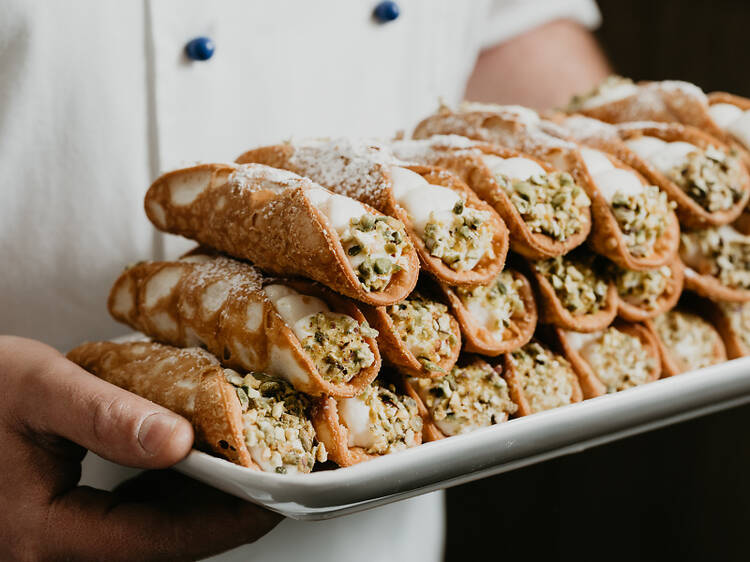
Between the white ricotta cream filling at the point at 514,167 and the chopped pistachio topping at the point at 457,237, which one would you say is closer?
the chopped pistachio topping at the point at 457,237

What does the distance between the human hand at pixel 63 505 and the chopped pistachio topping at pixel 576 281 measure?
0.39 metres

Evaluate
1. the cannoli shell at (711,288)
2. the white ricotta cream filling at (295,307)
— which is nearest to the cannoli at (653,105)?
the cannoli shell at (711,288)

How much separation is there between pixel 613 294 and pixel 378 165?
326 millimetres

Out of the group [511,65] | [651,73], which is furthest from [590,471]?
[511,65]

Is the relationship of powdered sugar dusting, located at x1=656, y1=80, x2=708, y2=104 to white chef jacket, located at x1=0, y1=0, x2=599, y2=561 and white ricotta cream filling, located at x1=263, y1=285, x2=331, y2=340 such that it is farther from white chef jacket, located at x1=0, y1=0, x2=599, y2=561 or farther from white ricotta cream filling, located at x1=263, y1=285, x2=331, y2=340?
white ricotta cream filling, located at x1=263, y1=285, x2=331, y2=340

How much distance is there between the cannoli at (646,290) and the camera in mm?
1018

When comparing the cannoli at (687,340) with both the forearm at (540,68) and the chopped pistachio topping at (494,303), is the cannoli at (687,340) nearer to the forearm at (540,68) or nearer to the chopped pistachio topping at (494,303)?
the chopped pistachio topping at (494,303)

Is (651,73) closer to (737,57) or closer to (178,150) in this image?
(737,57)

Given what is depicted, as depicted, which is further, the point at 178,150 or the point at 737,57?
the point at 737,57

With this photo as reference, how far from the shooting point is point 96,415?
0.78 m

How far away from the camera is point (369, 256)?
765mm

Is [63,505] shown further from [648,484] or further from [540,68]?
[648,484]

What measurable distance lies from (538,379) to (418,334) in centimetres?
19

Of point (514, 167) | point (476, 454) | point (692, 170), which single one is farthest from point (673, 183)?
point (476, 454)
